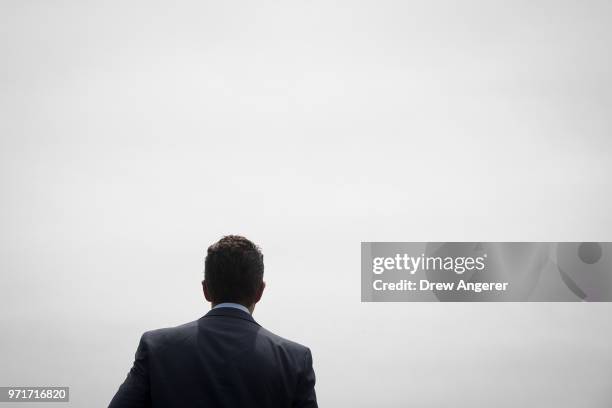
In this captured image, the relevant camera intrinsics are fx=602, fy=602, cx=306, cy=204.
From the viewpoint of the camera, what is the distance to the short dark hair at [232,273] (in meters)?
1.01

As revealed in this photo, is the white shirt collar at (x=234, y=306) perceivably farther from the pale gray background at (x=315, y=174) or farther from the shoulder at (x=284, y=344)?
the pale gray background at (x=315, y=174)

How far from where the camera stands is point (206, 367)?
909mm

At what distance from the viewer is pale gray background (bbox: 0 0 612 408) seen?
98.3 inches

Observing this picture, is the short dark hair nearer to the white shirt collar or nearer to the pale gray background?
the white shirt collar

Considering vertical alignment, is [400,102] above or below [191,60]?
below

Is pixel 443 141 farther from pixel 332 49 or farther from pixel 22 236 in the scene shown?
pixel 22 236

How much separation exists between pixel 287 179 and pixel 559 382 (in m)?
1.41

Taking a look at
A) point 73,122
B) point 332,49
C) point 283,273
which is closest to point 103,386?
point 283,273

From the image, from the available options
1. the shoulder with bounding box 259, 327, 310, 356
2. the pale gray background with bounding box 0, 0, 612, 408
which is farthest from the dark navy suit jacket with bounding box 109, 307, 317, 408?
the pale gray background with bounding box 0, 0, 612, 408

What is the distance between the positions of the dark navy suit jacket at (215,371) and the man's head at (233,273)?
2.4 inches

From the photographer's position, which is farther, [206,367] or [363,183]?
[363,183]

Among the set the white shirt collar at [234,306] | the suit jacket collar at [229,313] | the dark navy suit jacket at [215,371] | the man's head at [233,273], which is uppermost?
the man's head at [233,273]
